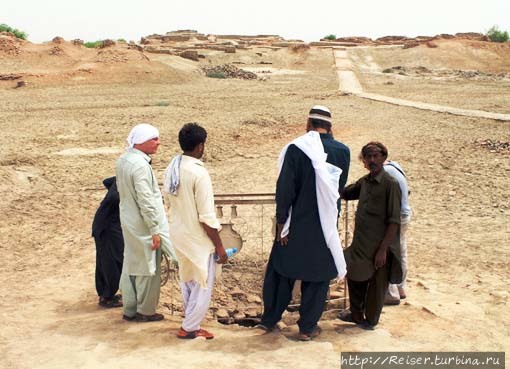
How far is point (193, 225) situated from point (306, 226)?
765 mm

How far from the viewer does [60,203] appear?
8.67m

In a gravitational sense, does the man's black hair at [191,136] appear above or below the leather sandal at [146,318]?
above

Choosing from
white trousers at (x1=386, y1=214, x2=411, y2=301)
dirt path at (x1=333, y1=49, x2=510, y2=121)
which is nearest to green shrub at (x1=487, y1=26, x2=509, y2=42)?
dirt path at (x1=333, y1=49, x2=510, y2=121)

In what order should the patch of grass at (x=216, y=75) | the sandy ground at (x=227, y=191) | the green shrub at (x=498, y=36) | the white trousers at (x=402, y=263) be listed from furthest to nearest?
the green shrub at (x=498, y=36)
the patch of grass at (x=216, y=75)
the white trousers at (x=402, y=263)
the sandy ground at (x=227, y=191)

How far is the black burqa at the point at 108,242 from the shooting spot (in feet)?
15.8

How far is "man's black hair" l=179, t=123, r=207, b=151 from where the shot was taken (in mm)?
3910

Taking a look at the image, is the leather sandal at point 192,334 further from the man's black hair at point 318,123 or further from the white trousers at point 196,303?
the man's black hair at point 318,123

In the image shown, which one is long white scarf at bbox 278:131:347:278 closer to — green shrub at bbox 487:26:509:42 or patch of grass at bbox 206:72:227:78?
patch of grass at bbox 206:72:227:78

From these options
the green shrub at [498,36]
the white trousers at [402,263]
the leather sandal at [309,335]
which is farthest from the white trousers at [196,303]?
the green shrub at [498,36]

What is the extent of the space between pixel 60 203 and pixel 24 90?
1536 cm

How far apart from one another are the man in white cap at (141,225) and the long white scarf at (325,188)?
0.99 m

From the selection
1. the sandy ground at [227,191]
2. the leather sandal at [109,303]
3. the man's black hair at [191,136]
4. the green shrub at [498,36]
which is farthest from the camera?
the green shrub at [498,36]

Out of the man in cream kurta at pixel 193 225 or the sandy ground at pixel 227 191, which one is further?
the sandy ground at pixel 227 191

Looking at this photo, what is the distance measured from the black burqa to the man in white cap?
40cm
